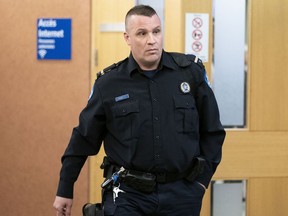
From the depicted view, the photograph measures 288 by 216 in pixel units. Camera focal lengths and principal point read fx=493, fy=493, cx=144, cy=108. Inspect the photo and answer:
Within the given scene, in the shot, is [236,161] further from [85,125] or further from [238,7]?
[85,125]

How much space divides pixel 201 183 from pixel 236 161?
1.10 metres

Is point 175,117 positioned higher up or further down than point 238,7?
further down

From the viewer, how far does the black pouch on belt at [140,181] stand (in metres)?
2.13

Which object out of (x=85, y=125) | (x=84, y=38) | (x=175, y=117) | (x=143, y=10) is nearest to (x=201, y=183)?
(x=175, y=117)

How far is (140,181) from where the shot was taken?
213 centimetres

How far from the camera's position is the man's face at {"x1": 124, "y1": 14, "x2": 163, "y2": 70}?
2.18 metres

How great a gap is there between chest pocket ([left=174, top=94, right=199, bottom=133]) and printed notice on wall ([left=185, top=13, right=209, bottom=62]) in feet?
3.64

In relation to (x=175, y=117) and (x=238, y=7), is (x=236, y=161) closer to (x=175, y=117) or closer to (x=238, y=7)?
(x=238, y=7)

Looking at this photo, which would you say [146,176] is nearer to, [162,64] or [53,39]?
[162,64]

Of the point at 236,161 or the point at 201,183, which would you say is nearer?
the point at 201,183

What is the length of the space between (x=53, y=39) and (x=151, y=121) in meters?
1.46

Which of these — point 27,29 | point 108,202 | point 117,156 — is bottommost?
point 108,202

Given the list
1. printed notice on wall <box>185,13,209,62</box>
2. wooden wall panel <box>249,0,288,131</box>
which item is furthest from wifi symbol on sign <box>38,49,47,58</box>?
wooden wall panel <box>249,0,288,131</box>

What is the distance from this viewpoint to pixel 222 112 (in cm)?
338
